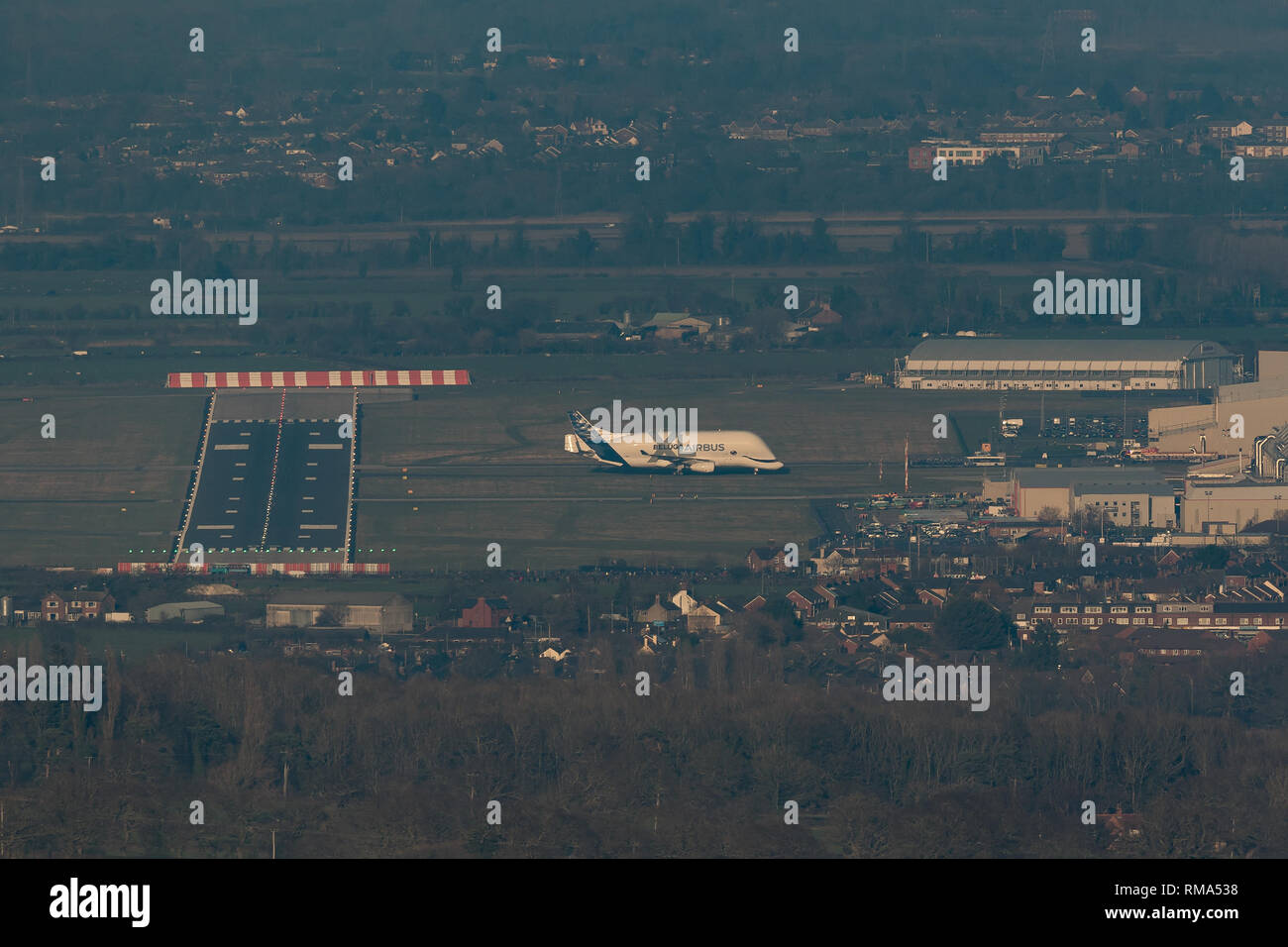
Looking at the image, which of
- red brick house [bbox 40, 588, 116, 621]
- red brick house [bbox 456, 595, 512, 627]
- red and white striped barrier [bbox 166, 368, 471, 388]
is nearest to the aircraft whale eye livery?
Answer: red and white striped barrier [bbox 166, 368, 471, 388]

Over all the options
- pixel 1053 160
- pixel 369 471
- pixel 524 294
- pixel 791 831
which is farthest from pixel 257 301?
pixel 791 831

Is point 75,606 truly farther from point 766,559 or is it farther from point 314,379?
point 314,379

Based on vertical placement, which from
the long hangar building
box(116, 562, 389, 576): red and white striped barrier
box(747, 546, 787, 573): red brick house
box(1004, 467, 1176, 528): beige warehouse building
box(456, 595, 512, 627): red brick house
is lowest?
box(116, 562, 389, 576): red and white striped barrier

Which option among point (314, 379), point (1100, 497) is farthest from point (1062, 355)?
point (314, 379)

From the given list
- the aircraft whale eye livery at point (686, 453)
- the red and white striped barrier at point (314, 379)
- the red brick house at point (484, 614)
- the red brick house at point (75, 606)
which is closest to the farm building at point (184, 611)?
the red brick house at point (75, 606)

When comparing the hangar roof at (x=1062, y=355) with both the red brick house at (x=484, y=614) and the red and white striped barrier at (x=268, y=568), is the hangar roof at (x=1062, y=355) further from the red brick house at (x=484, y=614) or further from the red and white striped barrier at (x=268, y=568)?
the red brick house at (x=484, y=614)

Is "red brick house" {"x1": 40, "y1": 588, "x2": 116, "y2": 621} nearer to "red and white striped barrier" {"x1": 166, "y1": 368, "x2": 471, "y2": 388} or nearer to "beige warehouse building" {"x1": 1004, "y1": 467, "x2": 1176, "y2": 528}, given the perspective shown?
"beige warehouse building" {"x1": 1004, "y1": 467, "x2": 1176, "y2": 528}
